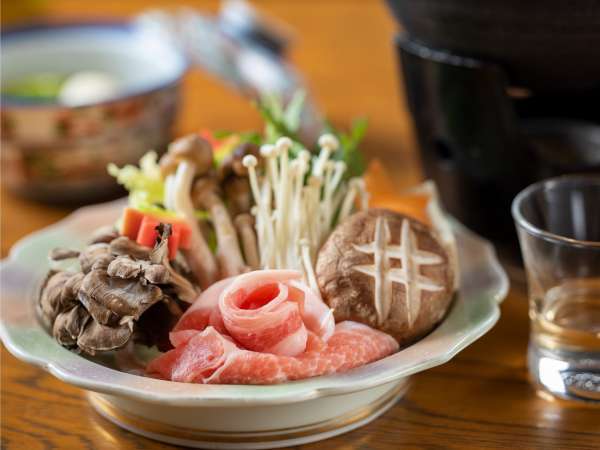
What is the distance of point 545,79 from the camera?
1.19 metres

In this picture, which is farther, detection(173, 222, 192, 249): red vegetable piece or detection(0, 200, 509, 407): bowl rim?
detection(173, 222, 192, 249): red vegetable piece

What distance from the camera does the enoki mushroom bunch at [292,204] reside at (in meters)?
1.05

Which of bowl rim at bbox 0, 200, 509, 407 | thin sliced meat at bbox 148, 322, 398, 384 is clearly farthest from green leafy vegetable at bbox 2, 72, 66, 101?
thin sliced meat at bbox 148, 322, 398, 384

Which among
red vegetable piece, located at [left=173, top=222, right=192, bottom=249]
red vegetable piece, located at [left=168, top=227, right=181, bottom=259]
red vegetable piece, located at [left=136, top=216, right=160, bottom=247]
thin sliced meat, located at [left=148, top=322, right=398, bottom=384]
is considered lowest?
thin sliced meat, located at [left=148, top=322, right=398, bottom=384]

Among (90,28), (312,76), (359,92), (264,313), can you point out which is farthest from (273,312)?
(312,76)

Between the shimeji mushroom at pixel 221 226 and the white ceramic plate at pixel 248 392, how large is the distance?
0.61ft

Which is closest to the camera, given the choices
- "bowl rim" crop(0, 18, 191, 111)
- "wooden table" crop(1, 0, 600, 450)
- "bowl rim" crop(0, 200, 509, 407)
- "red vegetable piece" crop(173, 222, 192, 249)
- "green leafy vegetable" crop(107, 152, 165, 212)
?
"bowl rim" crop(0, 200, 509, 407)

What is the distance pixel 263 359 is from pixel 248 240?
0.24 meters

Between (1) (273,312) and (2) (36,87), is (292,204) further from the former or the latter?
(2) (36,87)

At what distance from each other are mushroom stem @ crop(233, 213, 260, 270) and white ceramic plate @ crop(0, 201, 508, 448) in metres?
0.22

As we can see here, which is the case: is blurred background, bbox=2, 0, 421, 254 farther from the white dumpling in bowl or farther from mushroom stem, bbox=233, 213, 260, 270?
mushroom stem, bbox=233, 213, 260, 270

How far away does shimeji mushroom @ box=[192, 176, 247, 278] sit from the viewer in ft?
3.44

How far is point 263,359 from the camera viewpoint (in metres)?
0.86

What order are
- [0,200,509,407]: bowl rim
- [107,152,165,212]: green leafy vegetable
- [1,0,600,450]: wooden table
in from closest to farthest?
[0,200,509,407]: bowl rim < [1,0,600,450]: wooden table < [107,152,165,212]: green leafy vegetable
